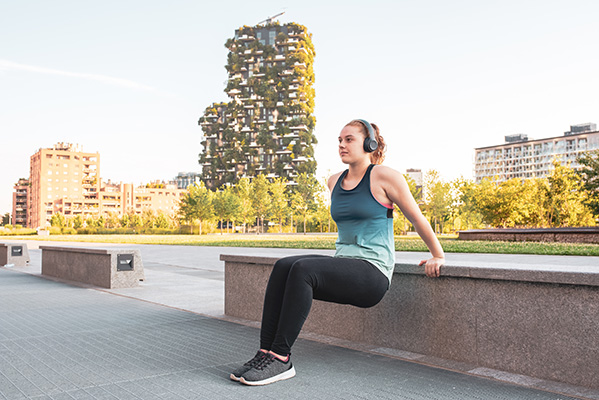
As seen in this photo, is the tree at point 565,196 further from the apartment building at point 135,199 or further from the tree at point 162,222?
the apartment building at point 135,199

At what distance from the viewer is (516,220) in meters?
38.5

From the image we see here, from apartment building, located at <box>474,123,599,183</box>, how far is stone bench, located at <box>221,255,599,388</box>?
16451cm

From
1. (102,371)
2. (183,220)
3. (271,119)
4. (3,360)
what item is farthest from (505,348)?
(271,119)

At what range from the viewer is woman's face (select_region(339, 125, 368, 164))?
13.4ft

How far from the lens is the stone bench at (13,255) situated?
15492 mm

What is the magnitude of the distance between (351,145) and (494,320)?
1.56 m

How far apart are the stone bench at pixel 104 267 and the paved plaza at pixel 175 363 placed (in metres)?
2.28

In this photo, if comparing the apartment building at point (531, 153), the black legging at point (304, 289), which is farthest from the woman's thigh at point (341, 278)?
the apartment building at point (531, 153)

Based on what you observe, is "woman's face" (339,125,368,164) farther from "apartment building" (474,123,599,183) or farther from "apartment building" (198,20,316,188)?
"apartment building" (474,123,599,183)

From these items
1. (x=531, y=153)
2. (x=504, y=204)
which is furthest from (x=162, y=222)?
(x=531, y=153)

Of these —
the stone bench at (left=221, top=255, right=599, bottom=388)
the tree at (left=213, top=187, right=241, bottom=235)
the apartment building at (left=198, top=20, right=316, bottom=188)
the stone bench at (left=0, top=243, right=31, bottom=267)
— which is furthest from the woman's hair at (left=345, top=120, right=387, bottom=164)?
the apartment building at (left=198, top=20, right=316, bottom=188)

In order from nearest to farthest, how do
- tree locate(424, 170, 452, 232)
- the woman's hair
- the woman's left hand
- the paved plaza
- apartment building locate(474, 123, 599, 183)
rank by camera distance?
the paved plaza, the woman's left hand, the woman's hair, tree locate(424, 170, 452, 232), apartment building locate(474, 123, 599, 183)

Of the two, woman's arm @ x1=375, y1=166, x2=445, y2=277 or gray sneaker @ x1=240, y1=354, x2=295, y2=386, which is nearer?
gray sneaker @ x1=240, y1=354, x2=295, y2=386

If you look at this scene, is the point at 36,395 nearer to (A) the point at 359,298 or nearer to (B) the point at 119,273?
(A) the point at 359,298
